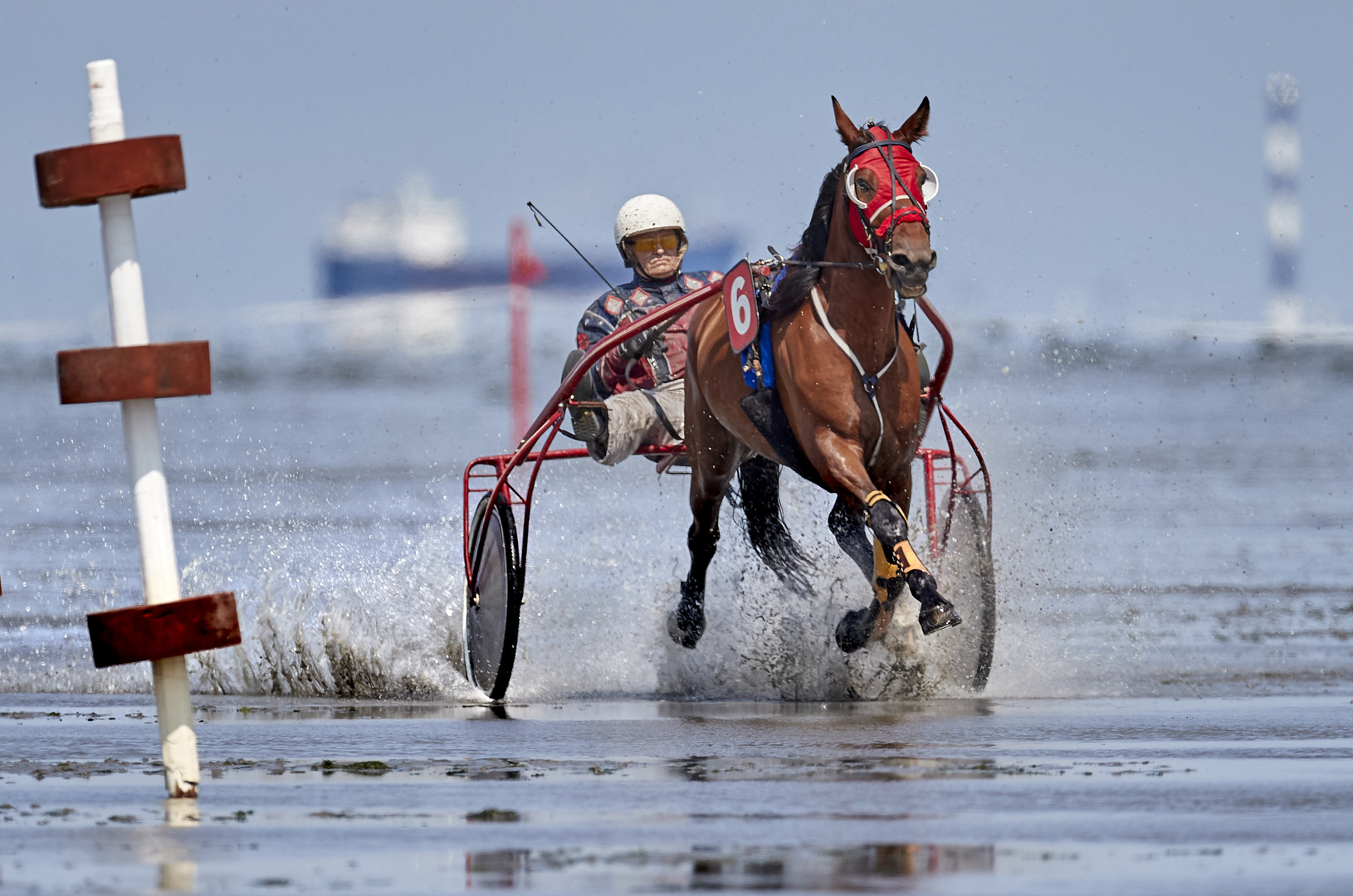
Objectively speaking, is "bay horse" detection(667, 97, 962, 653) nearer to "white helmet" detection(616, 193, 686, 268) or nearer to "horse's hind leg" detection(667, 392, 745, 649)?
"horse's hind leg" detection(667, 392, 745, 649)

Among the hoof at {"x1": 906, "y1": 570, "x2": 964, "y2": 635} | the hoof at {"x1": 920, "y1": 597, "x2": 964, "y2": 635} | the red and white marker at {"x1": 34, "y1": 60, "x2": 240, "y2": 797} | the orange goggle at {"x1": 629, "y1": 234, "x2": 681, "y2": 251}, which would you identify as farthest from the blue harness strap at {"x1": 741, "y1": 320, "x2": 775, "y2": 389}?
the red and white marker at {"x1": 34, "y1": 60, "x2": 240, "y2": 797}

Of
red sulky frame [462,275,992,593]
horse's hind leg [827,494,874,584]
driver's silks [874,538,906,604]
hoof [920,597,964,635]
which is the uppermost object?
red sulky frame [462,275,992,593]

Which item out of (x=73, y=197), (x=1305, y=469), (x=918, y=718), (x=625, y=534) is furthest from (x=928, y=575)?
(x=1305, y=469)

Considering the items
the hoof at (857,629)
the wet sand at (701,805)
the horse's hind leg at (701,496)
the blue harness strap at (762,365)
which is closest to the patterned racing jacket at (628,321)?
the horse's hind leg at (701,496)

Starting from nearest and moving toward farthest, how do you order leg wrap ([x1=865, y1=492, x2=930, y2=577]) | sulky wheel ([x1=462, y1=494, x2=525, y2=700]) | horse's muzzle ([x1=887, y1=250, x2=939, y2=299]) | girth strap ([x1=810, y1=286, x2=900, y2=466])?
horse's muzzle ([x1=887, y1=250, x2=939, y2=299])
leg wrap ([x1=865, y1=492, x2=930, y2=577])
girth strap ([x1=810, y1=286, x2=900, y2=466])
sulky wheel ([x1=462, y1=494, x2=525, y2=700])

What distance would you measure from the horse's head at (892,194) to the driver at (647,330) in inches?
64.2

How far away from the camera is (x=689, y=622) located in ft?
32.0

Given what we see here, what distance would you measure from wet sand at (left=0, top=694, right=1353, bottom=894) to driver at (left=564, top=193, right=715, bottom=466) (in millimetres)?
1755

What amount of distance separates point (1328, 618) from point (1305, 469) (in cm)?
1242

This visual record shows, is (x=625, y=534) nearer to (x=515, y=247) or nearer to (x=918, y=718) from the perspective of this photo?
(x=918, y=718)

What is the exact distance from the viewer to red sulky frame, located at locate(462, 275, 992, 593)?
8.67m

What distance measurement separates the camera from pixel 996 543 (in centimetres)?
1038

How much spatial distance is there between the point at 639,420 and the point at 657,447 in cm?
28

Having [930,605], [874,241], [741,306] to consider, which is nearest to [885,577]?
[930,605]
